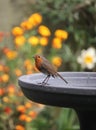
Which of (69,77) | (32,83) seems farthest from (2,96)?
(32,83)

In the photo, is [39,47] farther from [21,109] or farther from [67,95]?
[67,95]

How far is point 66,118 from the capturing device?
4758 mm

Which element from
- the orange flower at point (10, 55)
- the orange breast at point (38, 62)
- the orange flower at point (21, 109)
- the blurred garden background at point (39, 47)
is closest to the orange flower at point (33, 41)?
the blurred garden background at point (39, 47)

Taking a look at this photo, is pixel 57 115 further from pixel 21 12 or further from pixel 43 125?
pixel 21 12

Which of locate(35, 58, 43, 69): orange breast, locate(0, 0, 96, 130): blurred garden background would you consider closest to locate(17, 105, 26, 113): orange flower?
locate(0, 0, 96, 130): blurred garden background

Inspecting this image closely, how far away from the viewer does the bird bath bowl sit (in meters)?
2.45

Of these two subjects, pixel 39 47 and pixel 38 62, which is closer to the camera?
pixel 38 62

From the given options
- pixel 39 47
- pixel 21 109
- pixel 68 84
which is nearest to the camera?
pixel 68 84

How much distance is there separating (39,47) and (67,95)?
8.73ft

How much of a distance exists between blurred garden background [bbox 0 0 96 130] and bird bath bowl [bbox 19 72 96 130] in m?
1.68

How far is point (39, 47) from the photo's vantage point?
5.13 m

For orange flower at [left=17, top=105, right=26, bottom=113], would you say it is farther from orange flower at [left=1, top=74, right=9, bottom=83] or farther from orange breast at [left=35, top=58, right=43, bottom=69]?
orange breast at [left=35, top=58, right=43, bottom=69]

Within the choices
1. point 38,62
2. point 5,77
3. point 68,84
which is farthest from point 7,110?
point 38,62

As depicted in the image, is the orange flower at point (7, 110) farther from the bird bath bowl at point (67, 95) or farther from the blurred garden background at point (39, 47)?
the bird bath bowl at point (67, 95)
